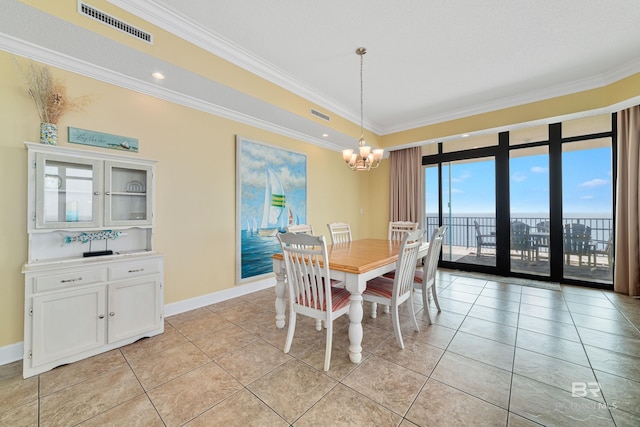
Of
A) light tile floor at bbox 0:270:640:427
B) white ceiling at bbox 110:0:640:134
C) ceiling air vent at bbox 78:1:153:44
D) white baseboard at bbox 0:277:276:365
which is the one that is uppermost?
white ceiling at bbox 110:0:640:134

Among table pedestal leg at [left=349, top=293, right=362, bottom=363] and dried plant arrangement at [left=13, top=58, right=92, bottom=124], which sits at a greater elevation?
dried plant arrangement at [left=13, top=58, right=92, bottom=124]

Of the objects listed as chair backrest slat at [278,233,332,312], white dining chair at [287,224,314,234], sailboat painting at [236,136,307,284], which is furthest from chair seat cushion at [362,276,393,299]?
sailboat painting at [236,136,307,284]

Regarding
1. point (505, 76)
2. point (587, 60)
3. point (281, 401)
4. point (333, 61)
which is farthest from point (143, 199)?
point (587, 60)

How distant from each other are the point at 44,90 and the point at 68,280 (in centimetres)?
161

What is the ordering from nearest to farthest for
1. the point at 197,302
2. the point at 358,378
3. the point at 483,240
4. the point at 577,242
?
1. the point at 358,378
2. the point at 197,302
3. the point at 577,242
4. the point at 483,240

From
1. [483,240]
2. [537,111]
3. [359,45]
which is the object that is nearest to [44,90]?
[359,45]

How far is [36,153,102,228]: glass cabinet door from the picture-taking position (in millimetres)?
1980

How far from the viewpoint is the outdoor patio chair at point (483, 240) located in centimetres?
466

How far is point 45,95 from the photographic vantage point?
211 cm

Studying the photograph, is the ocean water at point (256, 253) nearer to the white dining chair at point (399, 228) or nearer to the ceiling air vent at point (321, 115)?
the white dining chair at point (399, 228)

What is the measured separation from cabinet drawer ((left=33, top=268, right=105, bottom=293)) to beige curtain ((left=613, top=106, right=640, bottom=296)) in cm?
618

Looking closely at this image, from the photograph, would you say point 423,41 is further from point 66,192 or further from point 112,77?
point 66,192

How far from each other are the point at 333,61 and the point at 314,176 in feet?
7.23

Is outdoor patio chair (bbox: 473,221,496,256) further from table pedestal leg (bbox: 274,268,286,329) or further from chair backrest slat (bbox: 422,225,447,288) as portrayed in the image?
table pedestal leg (bbox: 274,268,286,329)
